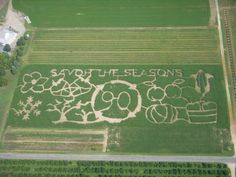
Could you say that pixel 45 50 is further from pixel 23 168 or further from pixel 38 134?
pixel 23 168

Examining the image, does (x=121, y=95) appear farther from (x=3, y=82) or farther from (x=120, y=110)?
(x=3, y=82)

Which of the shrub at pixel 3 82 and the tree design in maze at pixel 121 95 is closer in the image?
the tree design in maze at pixel 121 95

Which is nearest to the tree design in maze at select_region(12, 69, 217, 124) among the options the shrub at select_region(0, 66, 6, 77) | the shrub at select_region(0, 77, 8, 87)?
the shrub at select_region(0, 77, 8, 87)

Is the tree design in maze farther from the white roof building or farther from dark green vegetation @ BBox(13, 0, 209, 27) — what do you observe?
dark green vegetation @ BBox(13, 0, 209, 27)

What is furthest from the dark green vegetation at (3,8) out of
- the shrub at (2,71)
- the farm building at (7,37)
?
the shrub at (2,71)

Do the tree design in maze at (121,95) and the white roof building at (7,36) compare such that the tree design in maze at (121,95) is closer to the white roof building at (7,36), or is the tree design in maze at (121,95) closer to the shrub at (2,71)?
the shrub at (2,71)

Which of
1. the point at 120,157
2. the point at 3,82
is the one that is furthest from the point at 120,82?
the point at 3,82

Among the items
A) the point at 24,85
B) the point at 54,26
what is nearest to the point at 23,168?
the point at 24,85
